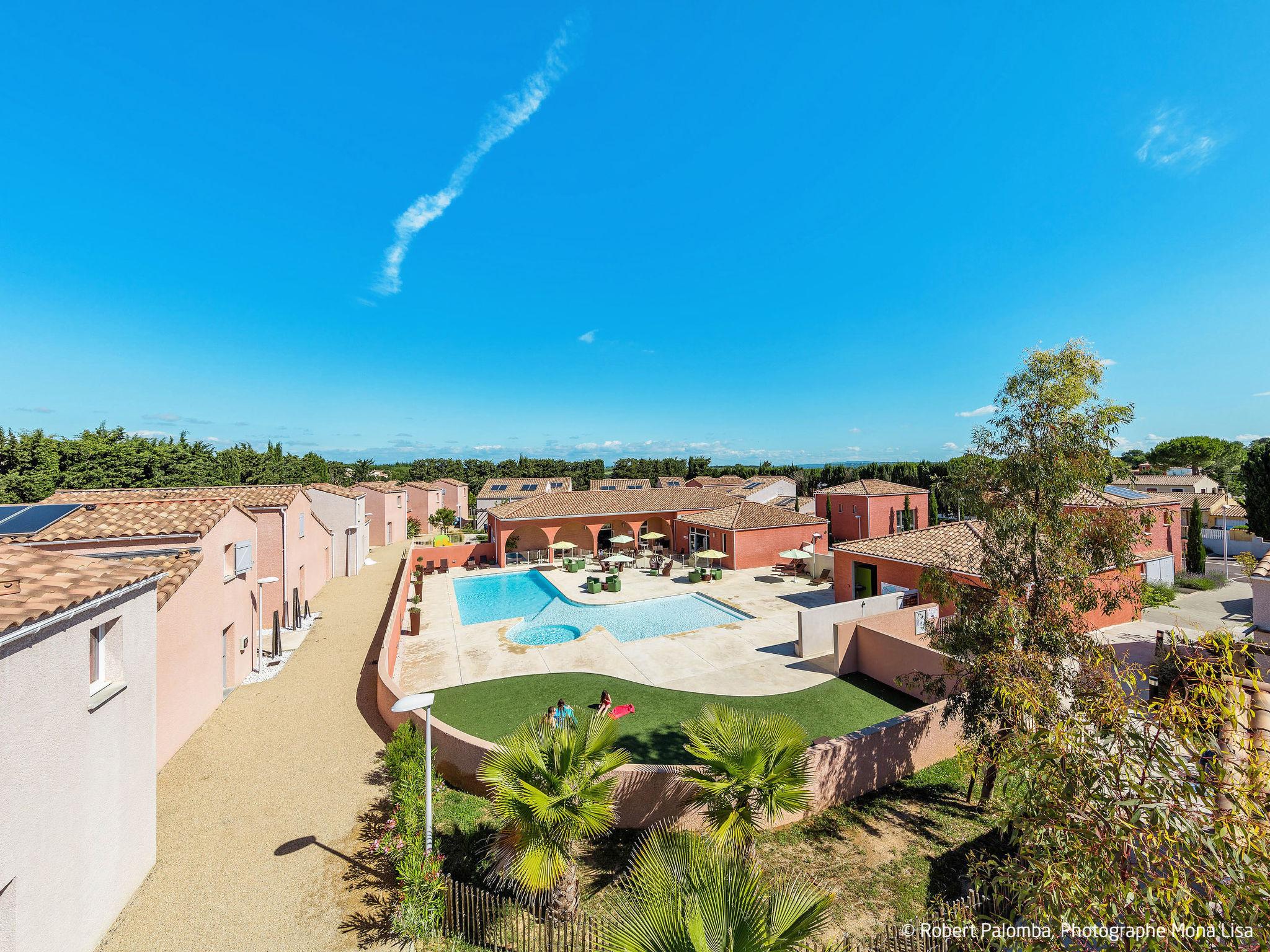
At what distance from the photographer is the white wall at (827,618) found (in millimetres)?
16859

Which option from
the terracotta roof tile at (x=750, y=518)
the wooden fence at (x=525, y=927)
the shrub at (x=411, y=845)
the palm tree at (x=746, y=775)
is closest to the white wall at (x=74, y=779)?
the shrub at (x=411, y=845)

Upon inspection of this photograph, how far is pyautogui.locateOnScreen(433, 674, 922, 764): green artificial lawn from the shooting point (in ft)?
40.5

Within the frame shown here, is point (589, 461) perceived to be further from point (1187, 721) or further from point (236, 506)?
point (1187, 721)

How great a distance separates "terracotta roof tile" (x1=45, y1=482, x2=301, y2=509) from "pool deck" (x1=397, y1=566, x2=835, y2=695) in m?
8.02

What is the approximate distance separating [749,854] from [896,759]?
→ 511 centimetres

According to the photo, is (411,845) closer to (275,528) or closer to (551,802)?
(551,802)

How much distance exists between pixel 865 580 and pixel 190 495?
27.3m

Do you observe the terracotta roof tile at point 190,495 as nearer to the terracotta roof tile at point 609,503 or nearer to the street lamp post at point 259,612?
the street lamp post at point 259,612

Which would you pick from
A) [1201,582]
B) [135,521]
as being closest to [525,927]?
[135,521]

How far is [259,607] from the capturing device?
55.3ft

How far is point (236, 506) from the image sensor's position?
14.5 m

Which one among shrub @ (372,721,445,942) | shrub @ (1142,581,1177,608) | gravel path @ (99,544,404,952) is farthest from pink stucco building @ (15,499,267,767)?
shrub @ (1142,581,1177,608)

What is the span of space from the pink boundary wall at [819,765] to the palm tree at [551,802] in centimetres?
213

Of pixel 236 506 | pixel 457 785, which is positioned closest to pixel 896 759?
pixel 457 785
